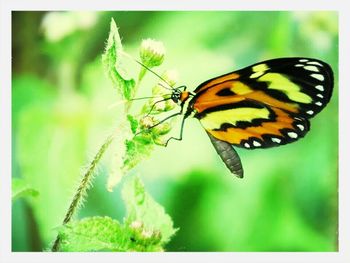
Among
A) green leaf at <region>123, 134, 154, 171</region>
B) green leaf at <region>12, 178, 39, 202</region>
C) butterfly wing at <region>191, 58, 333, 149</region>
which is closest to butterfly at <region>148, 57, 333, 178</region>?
butterfly wing at <region>191, 58, 333, 149</region>

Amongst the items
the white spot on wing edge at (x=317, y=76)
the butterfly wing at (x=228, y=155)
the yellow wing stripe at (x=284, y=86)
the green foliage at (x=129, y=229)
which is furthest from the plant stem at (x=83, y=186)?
the white spot on wing edge at (x=317, y=76)

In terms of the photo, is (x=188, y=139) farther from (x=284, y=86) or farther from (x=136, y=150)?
(x=284, y=86)

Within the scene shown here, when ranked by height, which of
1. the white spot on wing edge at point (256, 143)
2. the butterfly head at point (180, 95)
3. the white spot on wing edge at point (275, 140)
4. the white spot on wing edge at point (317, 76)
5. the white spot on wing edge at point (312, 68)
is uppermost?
the white spot on wing edge at point (312, 68)

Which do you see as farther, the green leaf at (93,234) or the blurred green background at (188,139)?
the blurred green background at (188,139)

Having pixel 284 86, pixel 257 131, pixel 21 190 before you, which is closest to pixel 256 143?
pixel 257 131

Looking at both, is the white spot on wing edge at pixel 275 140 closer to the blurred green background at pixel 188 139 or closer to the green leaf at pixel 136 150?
the blurred green background at pixel 188 139

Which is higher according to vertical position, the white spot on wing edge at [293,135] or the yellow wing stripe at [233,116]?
the yellow wing stripe at [233,116]
